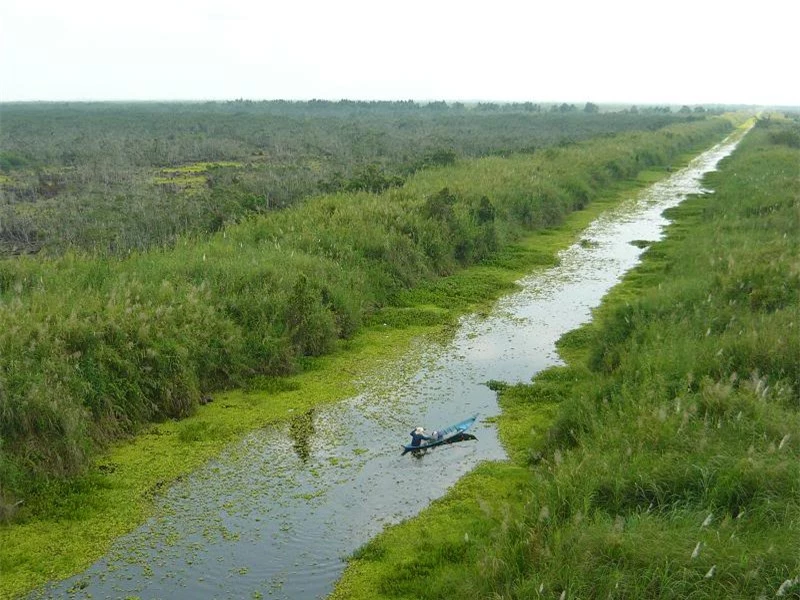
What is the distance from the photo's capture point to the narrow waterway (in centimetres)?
560

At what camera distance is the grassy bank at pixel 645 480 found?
14.4 ft

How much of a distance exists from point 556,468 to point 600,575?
6.10 feet

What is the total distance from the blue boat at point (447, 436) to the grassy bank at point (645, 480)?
1.61 ft

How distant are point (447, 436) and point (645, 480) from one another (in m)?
2.94

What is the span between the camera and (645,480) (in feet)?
17.5

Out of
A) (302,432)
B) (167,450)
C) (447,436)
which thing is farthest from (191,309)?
(447,436)

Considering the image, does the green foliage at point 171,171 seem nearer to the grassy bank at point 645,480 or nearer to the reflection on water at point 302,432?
the reflection on water at point 302,432

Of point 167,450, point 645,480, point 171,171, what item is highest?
point 171,171

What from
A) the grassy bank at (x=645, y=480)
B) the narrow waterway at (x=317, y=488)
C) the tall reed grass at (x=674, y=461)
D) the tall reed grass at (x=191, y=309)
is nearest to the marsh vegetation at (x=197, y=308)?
the tall reed grass at (x=191, y=309)

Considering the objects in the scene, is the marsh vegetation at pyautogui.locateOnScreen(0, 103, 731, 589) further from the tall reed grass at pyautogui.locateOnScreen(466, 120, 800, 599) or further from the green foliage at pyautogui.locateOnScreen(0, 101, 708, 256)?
the tall reed grass at pyautogui.locateOnScreen(466, 120, 800, 599)

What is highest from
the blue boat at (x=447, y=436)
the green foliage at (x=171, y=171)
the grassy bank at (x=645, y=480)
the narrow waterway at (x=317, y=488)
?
the green foliage at (x=171, y=171)

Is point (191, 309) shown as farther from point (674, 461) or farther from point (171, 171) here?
A: point (171, 171)

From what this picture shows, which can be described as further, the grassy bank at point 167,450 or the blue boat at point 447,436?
the blue boat at point 447,436

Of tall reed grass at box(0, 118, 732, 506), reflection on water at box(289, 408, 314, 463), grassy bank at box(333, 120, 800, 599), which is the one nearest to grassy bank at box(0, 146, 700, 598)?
reflection on water at box(289, 408, 314, 463)
